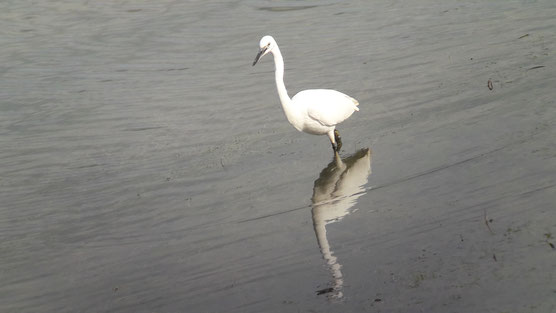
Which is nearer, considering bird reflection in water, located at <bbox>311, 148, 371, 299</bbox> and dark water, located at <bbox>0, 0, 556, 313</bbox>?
dark water, located at <bbox>0, 0, 556, 313</bbox>

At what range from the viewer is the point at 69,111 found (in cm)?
1243

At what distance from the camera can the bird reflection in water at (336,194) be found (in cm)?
626

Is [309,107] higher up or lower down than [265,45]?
lower down

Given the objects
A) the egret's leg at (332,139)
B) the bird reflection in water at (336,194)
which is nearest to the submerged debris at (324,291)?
the bird reflection in water at (336,194)

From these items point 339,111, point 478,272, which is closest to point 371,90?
point 339,111

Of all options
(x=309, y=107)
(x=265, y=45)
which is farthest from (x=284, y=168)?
(x=265, y=45)

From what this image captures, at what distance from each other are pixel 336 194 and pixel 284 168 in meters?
1.13

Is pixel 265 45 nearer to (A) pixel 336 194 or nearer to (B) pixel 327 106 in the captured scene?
(B) pixel 327 106

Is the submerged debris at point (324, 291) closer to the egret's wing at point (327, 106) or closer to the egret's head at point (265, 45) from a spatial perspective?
the egret's wing at point (327, 106)

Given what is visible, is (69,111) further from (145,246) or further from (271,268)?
(271,268)

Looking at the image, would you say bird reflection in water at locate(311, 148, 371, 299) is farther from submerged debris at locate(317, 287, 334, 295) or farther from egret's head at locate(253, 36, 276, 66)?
egret's head at locate(253, 36, 276, 66)

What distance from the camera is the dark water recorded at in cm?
610

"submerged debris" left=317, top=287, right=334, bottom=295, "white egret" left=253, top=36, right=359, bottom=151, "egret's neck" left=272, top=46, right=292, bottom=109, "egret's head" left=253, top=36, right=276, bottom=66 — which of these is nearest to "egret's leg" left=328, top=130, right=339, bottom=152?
"white egret" left=253, top=36, right=359, bottom=151

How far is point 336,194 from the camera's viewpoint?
8.36 meters
